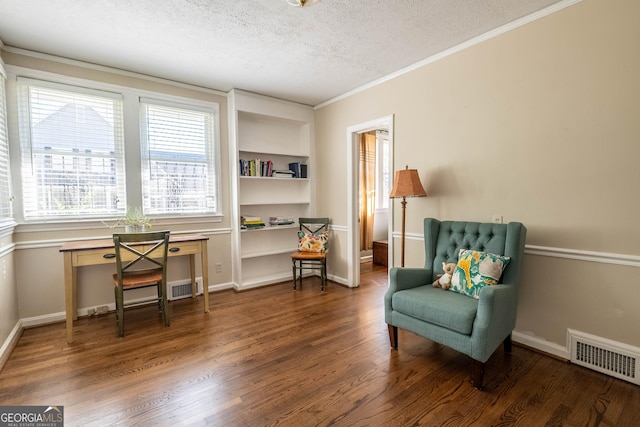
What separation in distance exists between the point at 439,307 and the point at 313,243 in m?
2.32

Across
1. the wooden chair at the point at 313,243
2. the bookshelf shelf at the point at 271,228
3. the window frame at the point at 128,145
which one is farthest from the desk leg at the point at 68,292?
the wooden chair at the point at 313,243

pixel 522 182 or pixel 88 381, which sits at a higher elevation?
pixel 522 182

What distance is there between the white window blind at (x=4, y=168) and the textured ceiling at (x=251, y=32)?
0.53 meters

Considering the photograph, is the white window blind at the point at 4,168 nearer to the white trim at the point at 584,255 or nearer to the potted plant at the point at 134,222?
the potted plant at the point at 134,222

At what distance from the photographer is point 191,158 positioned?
12.2 feet

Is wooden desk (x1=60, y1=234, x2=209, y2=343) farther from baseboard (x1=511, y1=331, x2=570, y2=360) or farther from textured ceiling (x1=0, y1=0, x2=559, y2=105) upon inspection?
baseboard (x1=511, y1=331, x2=570, y2=360)

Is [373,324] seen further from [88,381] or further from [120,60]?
Result: [120,60]

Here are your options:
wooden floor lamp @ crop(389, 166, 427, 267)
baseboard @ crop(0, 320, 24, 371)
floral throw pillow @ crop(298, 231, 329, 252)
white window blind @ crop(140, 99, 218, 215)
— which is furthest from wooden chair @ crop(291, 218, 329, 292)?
baseboard @ crop(0, 320, 24, 371)

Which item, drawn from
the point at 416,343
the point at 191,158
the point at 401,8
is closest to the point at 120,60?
the point at 191,158

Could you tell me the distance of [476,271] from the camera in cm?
218

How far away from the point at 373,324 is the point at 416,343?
474 mm

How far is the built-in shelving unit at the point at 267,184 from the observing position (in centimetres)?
389

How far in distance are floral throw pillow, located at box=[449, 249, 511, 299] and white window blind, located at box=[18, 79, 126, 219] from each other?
3395mm

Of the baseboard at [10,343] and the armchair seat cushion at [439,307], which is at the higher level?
the armchair seat cushion at [439,307]
